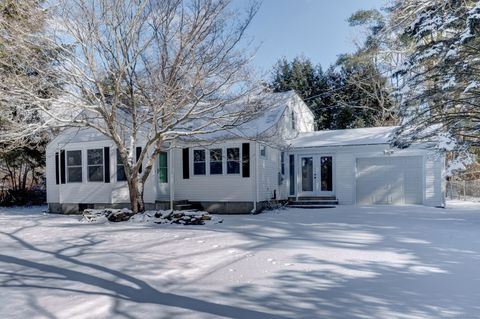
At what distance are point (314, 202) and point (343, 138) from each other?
3.25 metres

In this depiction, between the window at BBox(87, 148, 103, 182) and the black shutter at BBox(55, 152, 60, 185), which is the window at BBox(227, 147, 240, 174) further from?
the black shutter at BBox(55, 152, 60, 185)

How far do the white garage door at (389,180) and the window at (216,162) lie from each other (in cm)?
604

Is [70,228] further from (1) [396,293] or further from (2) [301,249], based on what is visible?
(1) [396,293]

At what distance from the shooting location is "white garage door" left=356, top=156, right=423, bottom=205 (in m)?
16.1

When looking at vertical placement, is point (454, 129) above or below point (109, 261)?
above

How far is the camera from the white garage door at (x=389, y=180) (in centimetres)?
1608

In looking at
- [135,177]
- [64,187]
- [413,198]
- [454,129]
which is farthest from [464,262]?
[64,187]

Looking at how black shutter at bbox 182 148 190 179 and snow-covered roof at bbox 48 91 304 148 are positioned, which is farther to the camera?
black shutter at bbox 182 148 190 179

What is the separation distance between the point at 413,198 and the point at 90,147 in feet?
43.1

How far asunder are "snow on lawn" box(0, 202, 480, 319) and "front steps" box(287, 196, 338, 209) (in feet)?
20.9

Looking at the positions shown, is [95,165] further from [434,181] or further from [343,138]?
[434,181]

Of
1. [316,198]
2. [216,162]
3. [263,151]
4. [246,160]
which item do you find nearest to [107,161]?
[216,162]

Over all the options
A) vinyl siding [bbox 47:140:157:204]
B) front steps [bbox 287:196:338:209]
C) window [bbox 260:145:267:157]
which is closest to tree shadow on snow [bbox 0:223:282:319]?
vinyl siding [bbox 47:140:157:204]

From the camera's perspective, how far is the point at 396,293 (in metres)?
4.48
